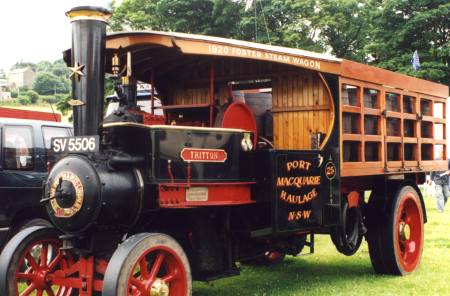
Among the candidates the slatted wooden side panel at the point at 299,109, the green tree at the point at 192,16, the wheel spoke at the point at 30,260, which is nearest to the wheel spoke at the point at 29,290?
the wheel spoke at the point at 30,260

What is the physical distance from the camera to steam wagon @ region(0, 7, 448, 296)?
477 centimetres

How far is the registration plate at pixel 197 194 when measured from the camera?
5041 mm

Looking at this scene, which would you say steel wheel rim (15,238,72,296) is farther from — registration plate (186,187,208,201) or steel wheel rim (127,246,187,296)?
registration plate (186,187,208,201)

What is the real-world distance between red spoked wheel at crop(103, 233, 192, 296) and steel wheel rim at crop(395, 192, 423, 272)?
3475 millimetres

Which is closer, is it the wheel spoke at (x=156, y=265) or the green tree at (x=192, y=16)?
the wheel spoke at (x=156, y=265)

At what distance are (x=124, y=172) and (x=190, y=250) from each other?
3.54ft

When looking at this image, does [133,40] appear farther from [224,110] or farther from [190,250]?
[190,250]

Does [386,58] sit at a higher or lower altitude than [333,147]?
higher

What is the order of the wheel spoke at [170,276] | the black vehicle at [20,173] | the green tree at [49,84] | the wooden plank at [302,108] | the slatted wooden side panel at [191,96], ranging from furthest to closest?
the green tree at [49,84] → the black vehicle at [20,173] → the slatted wooden side panel at [191,96] → the wooden plank at [302,108] → the wheel spoke at [170,276]

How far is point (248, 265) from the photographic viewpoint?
815 cm

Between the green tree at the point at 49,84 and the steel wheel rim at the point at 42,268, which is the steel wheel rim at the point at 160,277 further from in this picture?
the green tree at the point at 49,84

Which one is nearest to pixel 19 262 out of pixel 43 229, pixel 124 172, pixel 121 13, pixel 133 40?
pixel 43 229

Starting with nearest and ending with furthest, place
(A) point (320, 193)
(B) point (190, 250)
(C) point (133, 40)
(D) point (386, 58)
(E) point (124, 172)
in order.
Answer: (E) point (124, 172) → (C) point (133, 40) → (B) point (190, 250) → (A) point (320, 193) → (D) point (386, 58)

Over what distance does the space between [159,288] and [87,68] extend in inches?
65.7
